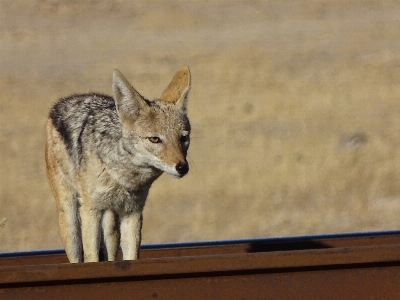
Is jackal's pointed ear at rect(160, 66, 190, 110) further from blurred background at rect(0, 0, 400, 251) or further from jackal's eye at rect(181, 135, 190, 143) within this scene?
blurred background at rect(0, 0, 400, 251)

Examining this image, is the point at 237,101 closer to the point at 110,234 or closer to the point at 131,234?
the point at 110,234

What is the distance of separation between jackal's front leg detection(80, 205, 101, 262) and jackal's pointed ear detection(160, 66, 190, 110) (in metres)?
0.95

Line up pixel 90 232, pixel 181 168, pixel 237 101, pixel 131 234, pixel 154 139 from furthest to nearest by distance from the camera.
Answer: pixel 237 101
pixel 131 234
pixel 90 232
pixel 154 139
pixel 181 168

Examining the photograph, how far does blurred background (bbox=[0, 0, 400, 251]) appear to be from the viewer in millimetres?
13852

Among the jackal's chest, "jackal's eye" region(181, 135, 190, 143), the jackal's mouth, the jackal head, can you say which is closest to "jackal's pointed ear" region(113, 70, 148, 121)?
the jackal head

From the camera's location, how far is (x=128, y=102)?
764 centimetres

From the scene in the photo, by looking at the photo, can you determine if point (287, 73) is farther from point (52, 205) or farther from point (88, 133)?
point (88, 133)

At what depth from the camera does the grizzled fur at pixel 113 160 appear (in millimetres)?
7539

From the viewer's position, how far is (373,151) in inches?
623

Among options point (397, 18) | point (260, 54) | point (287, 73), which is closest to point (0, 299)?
point (287, 73)

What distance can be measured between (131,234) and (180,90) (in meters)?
1.07

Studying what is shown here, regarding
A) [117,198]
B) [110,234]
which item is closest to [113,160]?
[117,198]

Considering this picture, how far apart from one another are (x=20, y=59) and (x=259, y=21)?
18.3 ft

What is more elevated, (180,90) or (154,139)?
(180,90)
